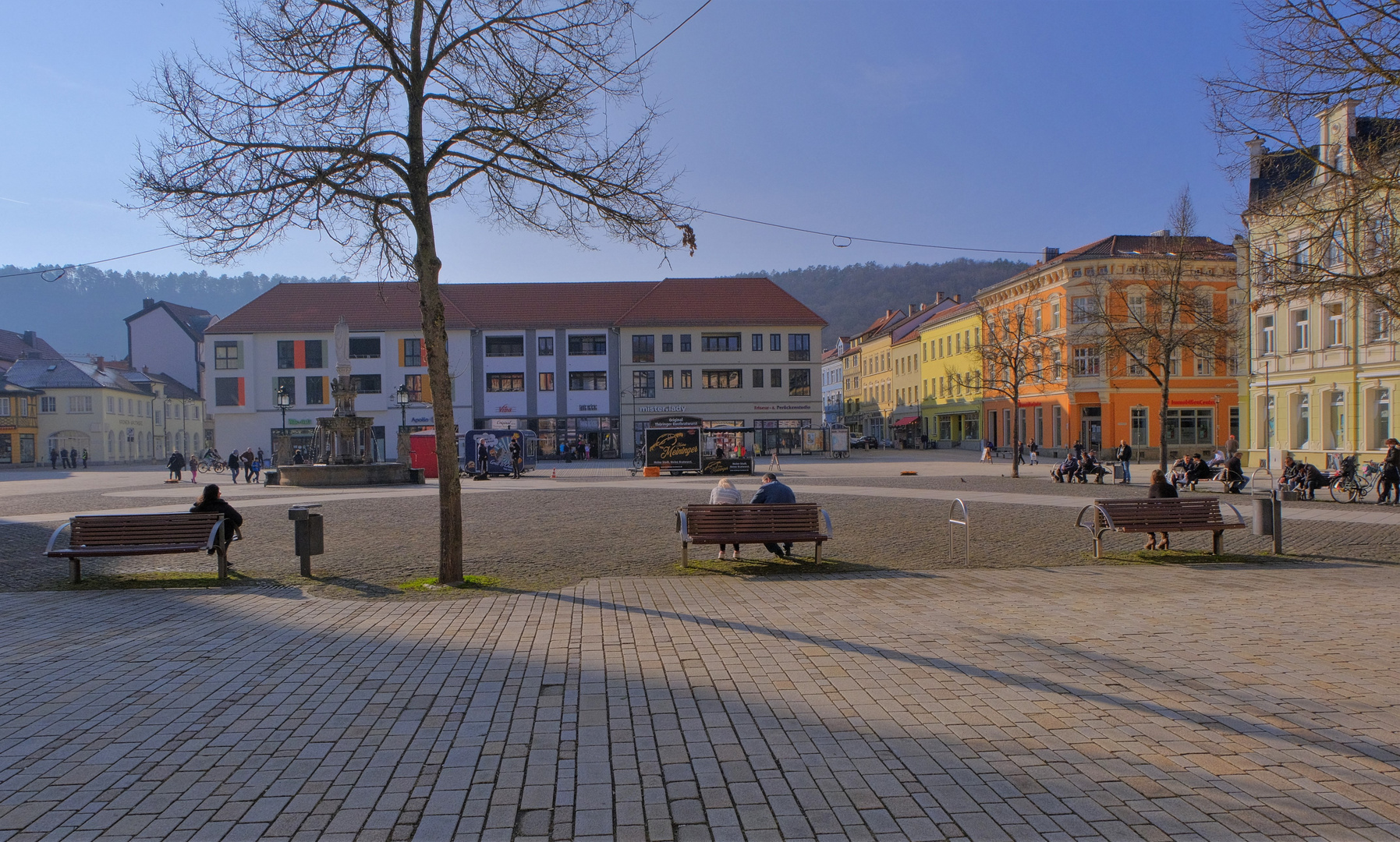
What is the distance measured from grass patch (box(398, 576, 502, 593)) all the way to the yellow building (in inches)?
2264

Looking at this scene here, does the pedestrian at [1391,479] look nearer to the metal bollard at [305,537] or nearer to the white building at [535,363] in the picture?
the metal bollard at [305,537]

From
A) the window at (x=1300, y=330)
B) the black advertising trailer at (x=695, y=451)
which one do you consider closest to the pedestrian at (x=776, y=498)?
the black advertising trailer at (x=695, y=451)

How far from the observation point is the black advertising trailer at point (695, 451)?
39938 millimetres

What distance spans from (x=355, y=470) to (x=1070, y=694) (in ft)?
99.5

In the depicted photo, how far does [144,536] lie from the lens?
11.0 meters

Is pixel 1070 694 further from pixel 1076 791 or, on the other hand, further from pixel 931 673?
pixel 1076 791

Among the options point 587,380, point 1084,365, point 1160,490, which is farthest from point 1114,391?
point 1160,490

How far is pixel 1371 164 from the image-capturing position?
1195cm

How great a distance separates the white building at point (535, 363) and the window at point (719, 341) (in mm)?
83

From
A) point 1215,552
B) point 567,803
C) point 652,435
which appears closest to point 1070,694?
point 567,803

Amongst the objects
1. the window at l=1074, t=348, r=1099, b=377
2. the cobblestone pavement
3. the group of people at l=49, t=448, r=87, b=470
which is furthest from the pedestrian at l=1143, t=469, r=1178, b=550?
the group of people at l=49, t=448, r=87, b=470

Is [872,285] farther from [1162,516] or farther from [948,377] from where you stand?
[1162,516]

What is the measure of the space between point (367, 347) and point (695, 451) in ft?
120

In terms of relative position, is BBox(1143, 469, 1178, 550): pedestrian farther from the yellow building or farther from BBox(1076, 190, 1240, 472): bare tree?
the yellow building
